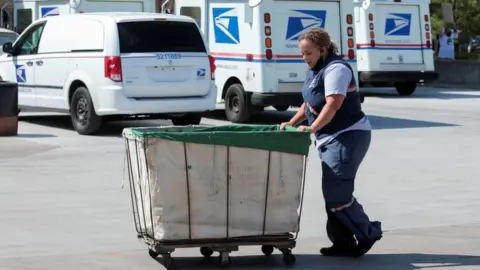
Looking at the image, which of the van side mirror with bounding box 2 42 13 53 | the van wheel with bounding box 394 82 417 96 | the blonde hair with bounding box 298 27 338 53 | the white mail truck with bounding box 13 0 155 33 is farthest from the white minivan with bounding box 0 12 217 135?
the van wheel with bounding box 394 82 417 96

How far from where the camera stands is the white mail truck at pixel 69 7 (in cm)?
2102

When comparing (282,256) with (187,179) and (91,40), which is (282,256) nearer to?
(187,179)

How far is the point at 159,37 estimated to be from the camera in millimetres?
16297

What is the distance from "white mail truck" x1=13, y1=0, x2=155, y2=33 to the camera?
21.0 meters

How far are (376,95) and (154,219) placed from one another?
2035cm

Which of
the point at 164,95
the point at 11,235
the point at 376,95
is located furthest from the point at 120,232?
the point at 376,95

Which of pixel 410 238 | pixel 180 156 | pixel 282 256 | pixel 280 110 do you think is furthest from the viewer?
pixel 280 110

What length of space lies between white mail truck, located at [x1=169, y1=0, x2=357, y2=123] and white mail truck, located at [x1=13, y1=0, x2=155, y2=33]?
2763mm

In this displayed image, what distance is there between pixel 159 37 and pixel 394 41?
1101 cm

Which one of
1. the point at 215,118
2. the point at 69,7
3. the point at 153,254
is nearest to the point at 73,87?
the point at 215,118

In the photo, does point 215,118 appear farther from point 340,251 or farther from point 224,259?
point 224,259

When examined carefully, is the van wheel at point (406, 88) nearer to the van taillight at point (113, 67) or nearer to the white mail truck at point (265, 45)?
the white mail truck at point (265, 45)

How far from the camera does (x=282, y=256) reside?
8.14m

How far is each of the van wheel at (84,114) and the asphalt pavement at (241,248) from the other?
197mm
